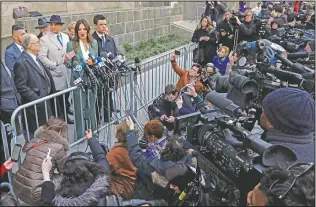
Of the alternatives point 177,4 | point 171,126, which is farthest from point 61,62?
point 177,4

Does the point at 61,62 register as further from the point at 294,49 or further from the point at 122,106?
the point at 294,49

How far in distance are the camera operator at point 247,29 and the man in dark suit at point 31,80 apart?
4.92 m

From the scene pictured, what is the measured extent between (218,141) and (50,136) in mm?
1479

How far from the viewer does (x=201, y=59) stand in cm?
783

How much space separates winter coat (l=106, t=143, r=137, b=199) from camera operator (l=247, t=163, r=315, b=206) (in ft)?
5.19

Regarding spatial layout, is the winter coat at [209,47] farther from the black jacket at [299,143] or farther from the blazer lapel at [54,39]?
the black jacket at [299,143]

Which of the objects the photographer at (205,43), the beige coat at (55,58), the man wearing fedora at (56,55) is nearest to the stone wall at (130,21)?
the man wearing fedora at (56,55)

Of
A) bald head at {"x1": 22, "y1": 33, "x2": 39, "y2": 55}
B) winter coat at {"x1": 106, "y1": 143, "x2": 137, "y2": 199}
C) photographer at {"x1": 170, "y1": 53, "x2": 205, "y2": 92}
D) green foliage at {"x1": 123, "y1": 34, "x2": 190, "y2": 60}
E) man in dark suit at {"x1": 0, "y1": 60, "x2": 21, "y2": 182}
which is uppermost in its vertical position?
bald head at {"x1": 22, "y1": 33, "x2": 39, "y2": 55}

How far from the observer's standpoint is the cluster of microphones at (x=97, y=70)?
4.39 meters

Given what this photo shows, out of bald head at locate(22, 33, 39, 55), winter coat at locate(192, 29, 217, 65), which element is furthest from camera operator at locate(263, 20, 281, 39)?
bald head at locate(22, 33, 39, 55)

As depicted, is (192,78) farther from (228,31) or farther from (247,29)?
(247,29)

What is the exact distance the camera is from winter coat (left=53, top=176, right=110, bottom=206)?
2191 mm

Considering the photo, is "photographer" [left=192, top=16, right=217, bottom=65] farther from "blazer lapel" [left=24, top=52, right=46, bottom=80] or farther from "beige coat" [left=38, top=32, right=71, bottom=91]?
"blazer lapel" [left=24, top=52, right=46, bottom=80]

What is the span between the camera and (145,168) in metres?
2.95
